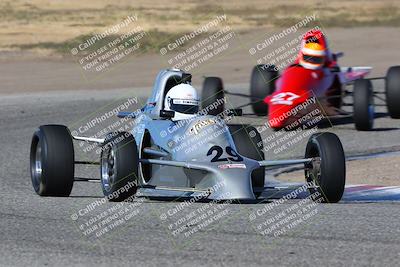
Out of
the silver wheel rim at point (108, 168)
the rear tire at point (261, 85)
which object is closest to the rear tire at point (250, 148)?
the silver wheel rim at point (108, 168)

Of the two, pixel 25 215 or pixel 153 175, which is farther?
pixel 153 175

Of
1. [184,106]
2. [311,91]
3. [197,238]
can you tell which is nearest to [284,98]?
[311,91]

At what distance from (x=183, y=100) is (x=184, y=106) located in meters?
0.07

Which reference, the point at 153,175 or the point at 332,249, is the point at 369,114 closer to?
the point at 153,175

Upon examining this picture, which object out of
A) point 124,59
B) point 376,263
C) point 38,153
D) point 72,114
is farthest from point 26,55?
point 376,263

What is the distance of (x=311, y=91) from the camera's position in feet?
67.5

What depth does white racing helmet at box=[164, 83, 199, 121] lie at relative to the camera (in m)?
13.6

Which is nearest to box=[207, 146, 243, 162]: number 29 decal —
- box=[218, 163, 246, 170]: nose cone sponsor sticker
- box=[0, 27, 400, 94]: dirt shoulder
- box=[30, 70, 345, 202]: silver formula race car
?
box=[30, 70, 345, 202]: silver formula race car

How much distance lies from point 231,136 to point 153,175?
94cm

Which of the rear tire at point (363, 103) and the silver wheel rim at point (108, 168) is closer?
the silver wheel rim at point (108, 168)

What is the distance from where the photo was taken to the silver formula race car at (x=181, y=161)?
38.6 ft

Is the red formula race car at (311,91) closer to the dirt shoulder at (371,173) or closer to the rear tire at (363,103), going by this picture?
the rear tire at (363,103)

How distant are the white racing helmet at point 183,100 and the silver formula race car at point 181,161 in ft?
0.63

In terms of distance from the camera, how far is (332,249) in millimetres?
9492
